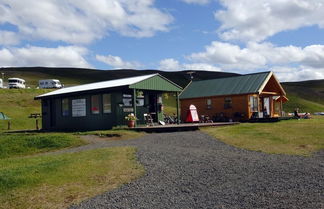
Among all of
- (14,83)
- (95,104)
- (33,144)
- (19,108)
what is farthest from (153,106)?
(14,83)

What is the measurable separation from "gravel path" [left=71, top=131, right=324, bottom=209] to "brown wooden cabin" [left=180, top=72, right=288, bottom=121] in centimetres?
1676

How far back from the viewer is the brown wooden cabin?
28.4 metres

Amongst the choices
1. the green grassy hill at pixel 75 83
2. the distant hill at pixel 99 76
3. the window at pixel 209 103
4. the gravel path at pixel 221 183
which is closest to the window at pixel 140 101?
the green grassy hill at pixel 75 83

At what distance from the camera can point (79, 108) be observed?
25031mm

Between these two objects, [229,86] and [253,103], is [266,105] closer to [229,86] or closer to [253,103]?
[253,103]

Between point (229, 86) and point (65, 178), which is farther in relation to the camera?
point (229, 86)

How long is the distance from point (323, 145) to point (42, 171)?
10375 mm

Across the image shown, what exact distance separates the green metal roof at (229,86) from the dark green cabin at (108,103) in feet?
22.0

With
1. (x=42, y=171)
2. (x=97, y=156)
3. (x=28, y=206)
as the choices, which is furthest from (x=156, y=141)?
(x=28, y=206)

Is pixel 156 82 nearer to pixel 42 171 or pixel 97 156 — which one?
pixel 97 156

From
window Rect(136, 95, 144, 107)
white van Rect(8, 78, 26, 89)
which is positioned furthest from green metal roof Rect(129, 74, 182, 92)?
white van Rect(8, 78, 26, 89)

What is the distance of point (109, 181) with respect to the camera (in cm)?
864

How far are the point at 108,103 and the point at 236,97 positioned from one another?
37.3 feet

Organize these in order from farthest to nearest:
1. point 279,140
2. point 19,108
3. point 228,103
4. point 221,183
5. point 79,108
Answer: point 19,108, point 228,103, point 79,108, point 279,140, point 221,183
